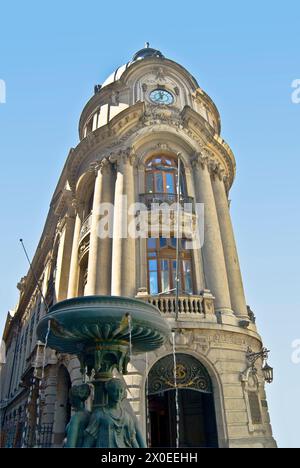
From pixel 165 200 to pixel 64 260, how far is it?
24.4 feet

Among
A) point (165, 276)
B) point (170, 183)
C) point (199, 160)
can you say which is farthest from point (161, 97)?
point (165, 276)

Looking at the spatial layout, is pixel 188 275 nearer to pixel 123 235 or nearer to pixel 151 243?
pixel 151 243

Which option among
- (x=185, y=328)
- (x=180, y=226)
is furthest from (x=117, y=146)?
(x=185, y=328)

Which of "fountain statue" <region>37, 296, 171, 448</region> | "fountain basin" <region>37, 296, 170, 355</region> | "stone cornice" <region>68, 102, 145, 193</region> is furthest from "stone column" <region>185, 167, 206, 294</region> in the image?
"fountain basin" <region>37, 296, 170, 355</region>

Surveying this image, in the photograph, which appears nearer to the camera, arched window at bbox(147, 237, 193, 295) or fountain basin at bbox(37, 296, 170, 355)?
fountain basin at bbox(37, 296, 170, 355)

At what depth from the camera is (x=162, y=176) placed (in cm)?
1797

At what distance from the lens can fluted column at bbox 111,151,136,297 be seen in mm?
14750

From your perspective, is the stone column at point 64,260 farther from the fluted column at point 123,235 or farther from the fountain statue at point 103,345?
the fountain statue at point 103,345

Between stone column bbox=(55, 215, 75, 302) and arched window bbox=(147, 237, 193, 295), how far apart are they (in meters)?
6.66

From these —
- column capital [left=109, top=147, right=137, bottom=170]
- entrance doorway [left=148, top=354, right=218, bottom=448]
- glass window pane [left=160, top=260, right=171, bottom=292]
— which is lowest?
entrance doorway [left=148, top=354, right=218, bottom=448]

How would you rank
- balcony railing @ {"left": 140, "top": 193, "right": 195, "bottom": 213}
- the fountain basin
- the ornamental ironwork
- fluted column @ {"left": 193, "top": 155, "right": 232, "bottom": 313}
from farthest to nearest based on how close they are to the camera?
balcony railing @ {"left": 140, "top": 193, "right": 195, "bottom": 213} < fluted column @ {"left": 193, "top": 155, "right": 232, "bottom": 313} < the ornamental ironwork < the fountain basin

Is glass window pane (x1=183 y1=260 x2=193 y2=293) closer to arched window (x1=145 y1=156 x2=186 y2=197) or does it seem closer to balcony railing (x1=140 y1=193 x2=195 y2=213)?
balcony railing (x1=140 y1=193 x2=195 y2=213)

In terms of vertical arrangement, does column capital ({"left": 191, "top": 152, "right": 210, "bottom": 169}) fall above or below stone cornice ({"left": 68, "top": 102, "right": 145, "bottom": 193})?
below
